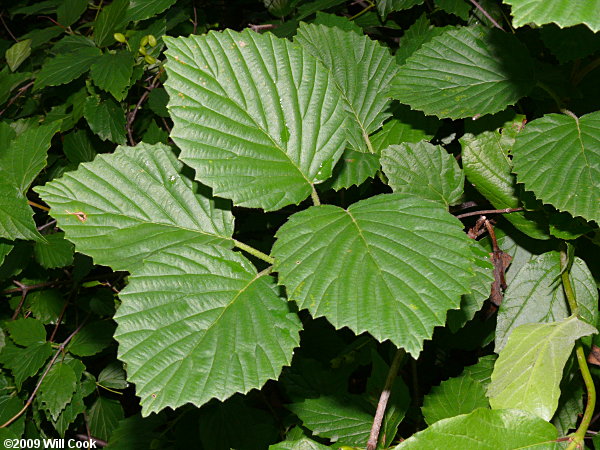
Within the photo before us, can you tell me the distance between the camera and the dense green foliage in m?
0.82

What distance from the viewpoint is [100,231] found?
0.98 metres

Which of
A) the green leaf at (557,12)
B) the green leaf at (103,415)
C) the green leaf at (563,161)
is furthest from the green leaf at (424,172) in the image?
the green leaf at (103,415)

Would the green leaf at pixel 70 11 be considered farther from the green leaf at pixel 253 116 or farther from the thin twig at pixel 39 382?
the green leaf at pixel 253 116

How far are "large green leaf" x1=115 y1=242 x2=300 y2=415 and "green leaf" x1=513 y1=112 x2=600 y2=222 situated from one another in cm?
47

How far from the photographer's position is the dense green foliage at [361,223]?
820mm

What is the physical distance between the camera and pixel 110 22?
A: 212 cm

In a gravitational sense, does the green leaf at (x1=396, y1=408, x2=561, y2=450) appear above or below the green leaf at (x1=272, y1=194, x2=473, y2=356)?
below

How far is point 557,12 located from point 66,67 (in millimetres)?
1784

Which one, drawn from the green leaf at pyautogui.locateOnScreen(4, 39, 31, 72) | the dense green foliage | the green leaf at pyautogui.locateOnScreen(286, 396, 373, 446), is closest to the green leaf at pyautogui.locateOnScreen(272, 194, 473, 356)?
the dense green foliage

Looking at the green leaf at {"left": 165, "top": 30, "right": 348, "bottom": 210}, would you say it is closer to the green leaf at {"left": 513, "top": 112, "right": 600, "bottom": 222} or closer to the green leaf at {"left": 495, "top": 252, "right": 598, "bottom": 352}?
the green leaf at {"left": 513, "top": 112, "right": 600, "bottom": 222}

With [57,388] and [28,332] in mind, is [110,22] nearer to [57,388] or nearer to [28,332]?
[28,332]

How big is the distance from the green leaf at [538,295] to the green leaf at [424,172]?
0.20 m

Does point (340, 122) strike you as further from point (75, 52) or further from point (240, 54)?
point (75, 52)

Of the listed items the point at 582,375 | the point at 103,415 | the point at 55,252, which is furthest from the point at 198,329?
the point at 103,415
